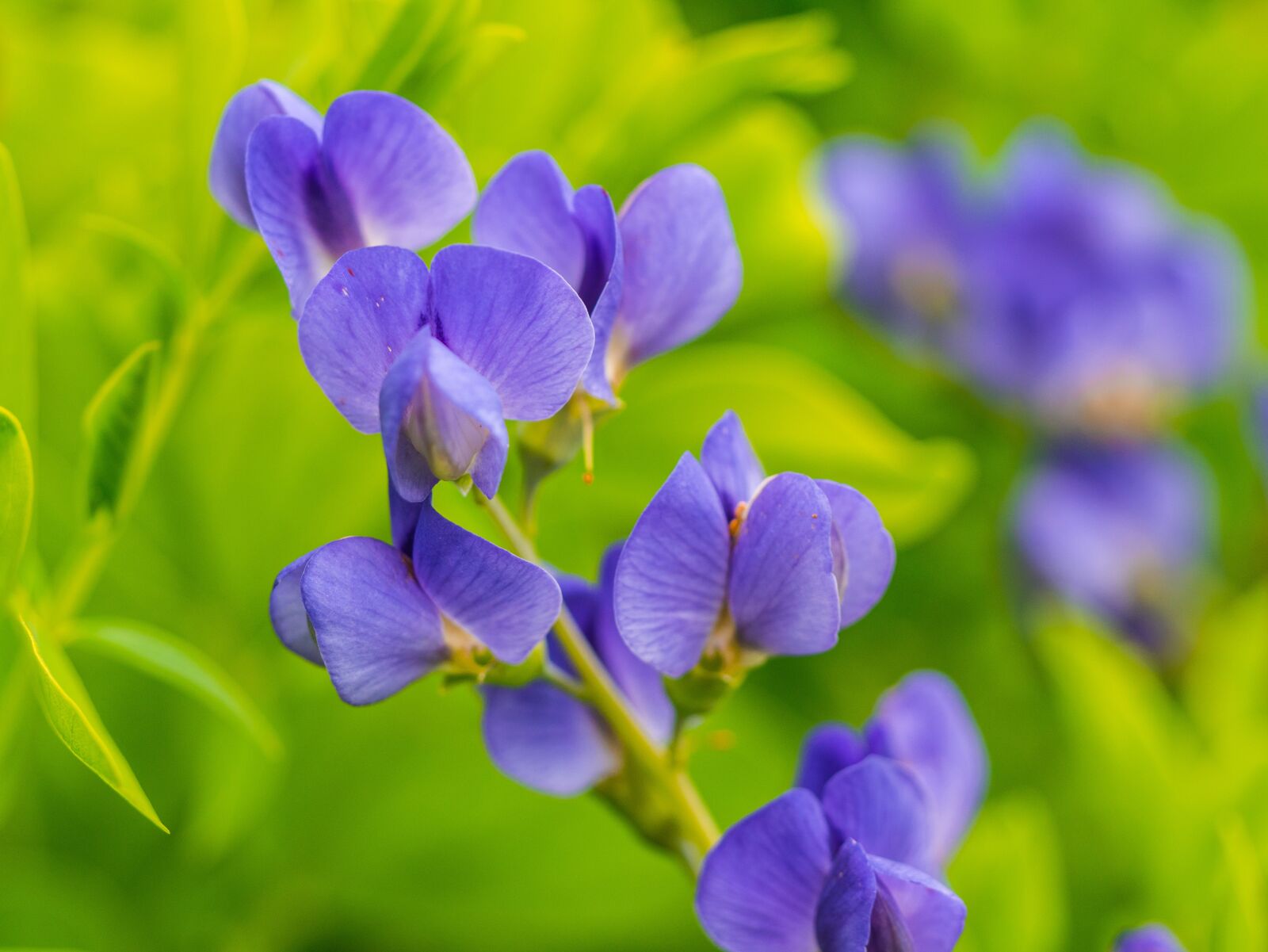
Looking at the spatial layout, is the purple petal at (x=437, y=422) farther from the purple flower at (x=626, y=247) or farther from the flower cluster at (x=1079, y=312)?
the flower cluster at (x=1079, y=312)

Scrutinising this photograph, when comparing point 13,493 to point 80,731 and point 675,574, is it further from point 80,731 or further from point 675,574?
point 675,574

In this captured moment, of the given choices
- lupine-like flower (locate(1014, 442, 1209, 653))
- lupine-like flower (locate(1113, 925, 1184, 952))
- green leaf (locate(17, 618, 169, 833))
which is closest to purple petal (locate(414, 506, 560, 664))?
green leaf (locate(17, 618, 169, 833))

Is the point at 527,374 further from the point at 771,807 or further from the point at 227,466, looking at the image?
the point at 227,466

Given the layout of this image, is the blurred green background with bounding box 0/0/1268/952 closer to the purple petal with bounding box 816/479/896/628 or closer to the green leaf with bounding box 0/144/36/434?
the green leaf with bounding box 0/144/36/434

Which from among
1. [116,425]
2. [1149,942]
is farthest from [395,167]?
[1149,942]

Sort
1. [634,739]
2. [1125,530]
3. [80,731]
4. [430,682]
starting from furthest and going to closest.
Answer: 1. [1125,530]
2. [430,682]
3. [634,739]
4. [80,731]

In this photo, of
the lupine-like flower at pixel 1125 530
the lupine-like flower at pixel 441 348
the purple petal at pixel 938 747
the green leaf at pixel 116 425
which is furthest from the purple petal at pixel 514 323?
the lupine-like flower at pixel 1125 530
